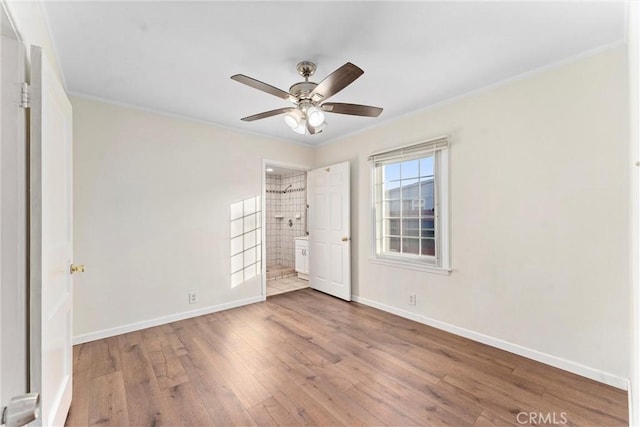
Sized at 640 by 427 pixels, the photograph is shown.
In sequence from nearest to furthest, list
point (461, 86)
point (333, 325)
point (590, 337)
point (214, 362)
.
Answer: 1. point (590, 337)
2. point (214, 362)
3. point (461, 86)
4. point (333, 325)

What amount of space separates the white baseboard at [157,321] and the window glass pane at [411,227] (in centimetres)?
230

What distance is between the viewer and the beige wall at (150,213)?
273 centimetres

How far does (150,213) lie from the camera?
3090 mm

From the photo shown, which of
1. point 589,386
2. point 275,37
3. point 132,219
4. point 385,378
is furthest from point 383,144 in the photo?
point 132,219

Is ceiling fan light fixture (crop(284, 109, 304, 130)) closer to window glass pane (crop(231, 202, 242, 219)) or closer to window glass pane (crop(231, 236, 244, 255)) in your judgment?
window glass pane (crop(231, 202, 242, 219))

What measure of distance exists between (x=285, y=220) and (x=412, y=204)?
3.99m

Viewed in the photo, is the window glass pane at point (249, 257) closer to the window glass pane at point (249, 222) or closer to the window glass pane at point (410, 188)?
the window glass pane at point (249, 222)

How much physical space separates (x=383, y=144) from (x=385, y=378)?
2.71 meters

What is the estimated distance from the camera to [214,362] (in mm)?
2312

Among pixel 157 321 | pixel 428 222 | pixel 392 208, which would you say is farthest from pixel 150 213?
pixel 428 222

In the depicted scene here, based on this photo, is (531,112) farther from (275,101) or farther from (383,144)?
(275,101)

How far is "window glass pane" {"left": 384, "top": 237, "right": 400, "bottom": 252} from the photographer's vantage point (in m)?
3.50

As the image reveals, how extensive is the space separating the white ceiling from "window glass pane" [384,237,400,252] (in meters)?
1.78

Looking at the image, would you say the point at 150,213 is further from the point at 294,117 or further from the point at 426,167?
the point at 426,167
